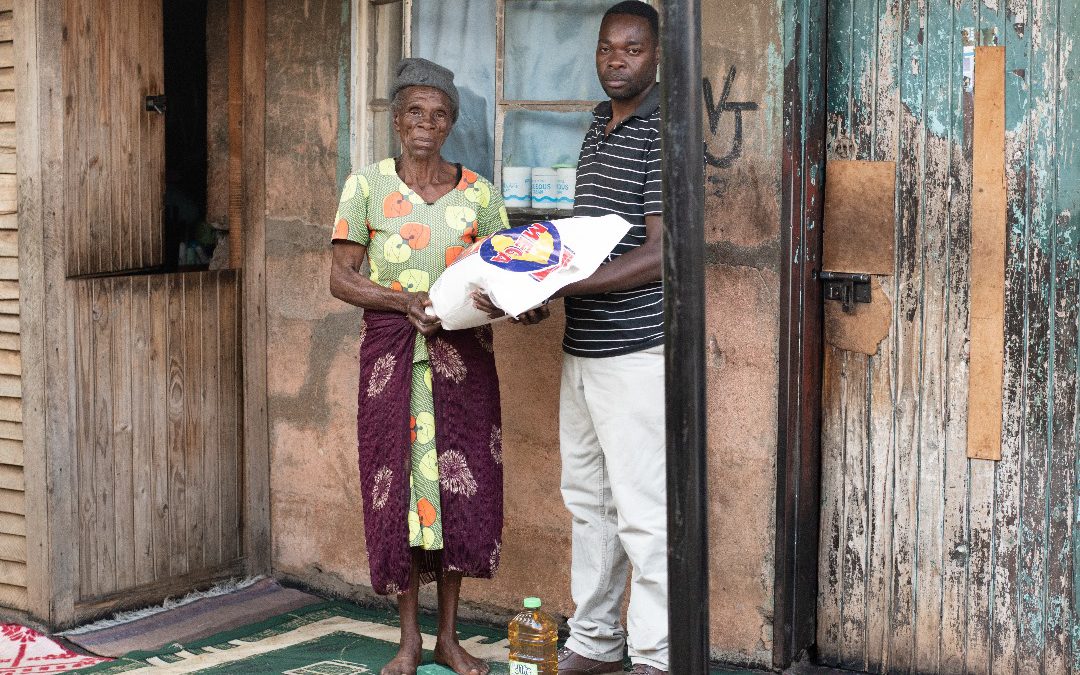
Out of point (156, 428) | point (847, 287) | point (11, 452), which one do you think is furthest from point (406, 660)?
point (847, 287)

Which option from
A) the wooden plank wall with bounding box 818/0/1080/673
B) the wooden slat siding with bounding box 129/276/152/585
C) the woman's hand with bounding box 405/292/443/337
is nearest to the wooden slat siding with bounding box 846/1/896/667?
the wooden plank wall with bounding box 818/0/1080/673

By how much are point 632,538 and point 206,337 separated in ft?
7.23

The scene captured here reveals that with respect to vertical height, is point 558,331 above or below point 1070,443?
above

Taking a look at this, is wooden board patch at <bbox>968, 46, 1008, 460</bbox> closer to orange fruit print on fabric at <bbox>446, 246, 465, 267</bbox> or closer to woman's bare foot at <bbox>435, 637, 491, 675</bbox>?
orange fruit print on fabric at <bbox>446, 246, 465, 267</bbox>

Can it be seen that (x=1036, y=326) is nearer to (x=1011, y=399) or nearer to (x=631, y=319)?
(x=1011, y=399)

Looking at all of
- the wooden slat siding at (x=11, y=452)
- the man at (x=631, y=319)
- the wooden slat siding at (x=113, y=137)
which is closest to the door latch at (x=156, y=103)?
the wooden slat siding at (x=113, y=137)

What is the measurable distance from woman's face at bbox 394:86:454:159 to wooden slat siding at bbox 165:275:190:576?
154cm

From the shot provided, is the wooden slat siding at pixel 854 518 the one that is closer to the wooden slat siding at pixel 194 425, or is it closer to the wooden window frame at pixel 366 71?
the wooden window frame at pixel 366 71

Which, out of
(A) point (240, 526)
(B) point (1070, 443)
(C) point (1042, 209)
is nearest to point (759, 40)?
(C) point (1042, 209)

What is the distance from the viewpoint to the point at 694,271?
247 cm

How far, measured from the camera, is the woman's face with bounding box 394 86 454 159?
4.02 metres

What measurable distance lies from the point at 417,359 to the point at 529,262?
1.88 ft

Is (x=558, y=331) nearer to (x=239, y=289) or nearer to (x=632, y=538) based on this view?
(x=632, y=538)

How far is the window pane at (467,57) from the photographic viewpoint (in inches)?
183
